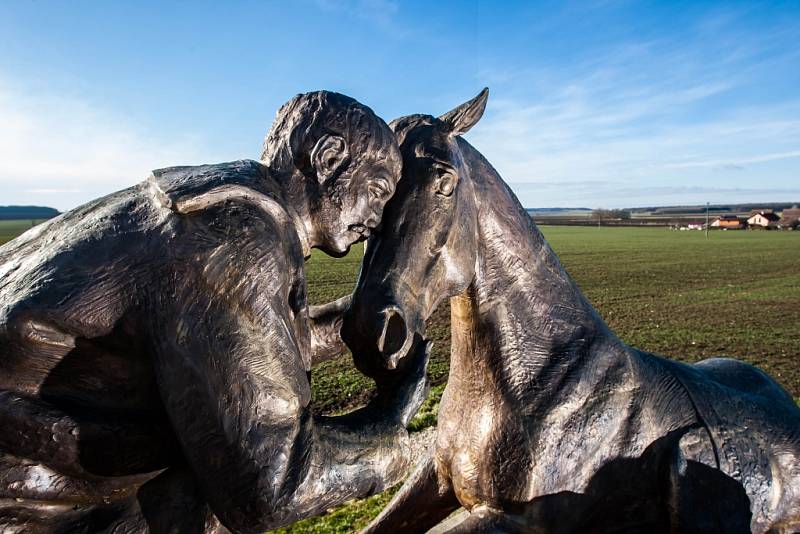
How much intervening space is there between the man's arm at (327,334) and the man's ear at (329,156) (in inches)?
26.4

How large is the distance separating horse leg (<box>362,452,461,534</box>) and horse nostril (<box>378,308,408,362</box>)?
0.83 metres

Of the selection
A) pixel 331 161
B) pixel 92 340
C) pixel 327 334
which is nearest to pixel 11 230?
pixel 327 334

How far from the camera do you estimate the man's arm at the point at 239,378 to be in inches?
54.1

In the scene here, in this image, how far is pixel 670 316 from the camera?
13992 mm

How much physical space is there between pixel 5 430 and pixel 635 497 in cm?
201

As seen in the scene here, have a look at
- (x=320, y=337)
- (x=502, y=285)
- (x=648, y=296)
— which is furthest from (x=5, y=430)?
(x=648, y=296)

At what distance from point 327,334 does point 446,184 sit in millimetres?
799

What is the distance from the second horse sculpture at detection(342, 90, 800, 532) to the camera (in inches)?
75.0

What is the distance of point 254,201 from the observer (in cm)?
153

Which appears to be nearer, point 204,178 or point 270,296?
point 270,296

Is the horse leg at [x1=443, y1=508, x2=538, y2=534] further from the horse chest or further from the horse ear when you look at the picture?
the horse ear

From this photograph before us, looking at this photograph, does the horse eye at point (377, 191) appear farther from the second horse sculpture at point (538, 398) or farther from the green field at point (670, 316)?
the green field at point (670, 316)

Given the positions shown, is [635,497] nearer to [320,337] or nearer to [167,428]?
[320,337]

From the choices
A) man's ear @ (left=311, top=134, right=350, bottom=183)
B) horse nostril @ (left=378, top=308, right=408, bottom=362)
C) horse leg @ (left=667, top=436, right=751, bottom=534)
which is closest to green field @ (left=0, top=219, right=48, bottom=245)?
man's ear @ (left=311, top=134, right=350, bottom=183)
